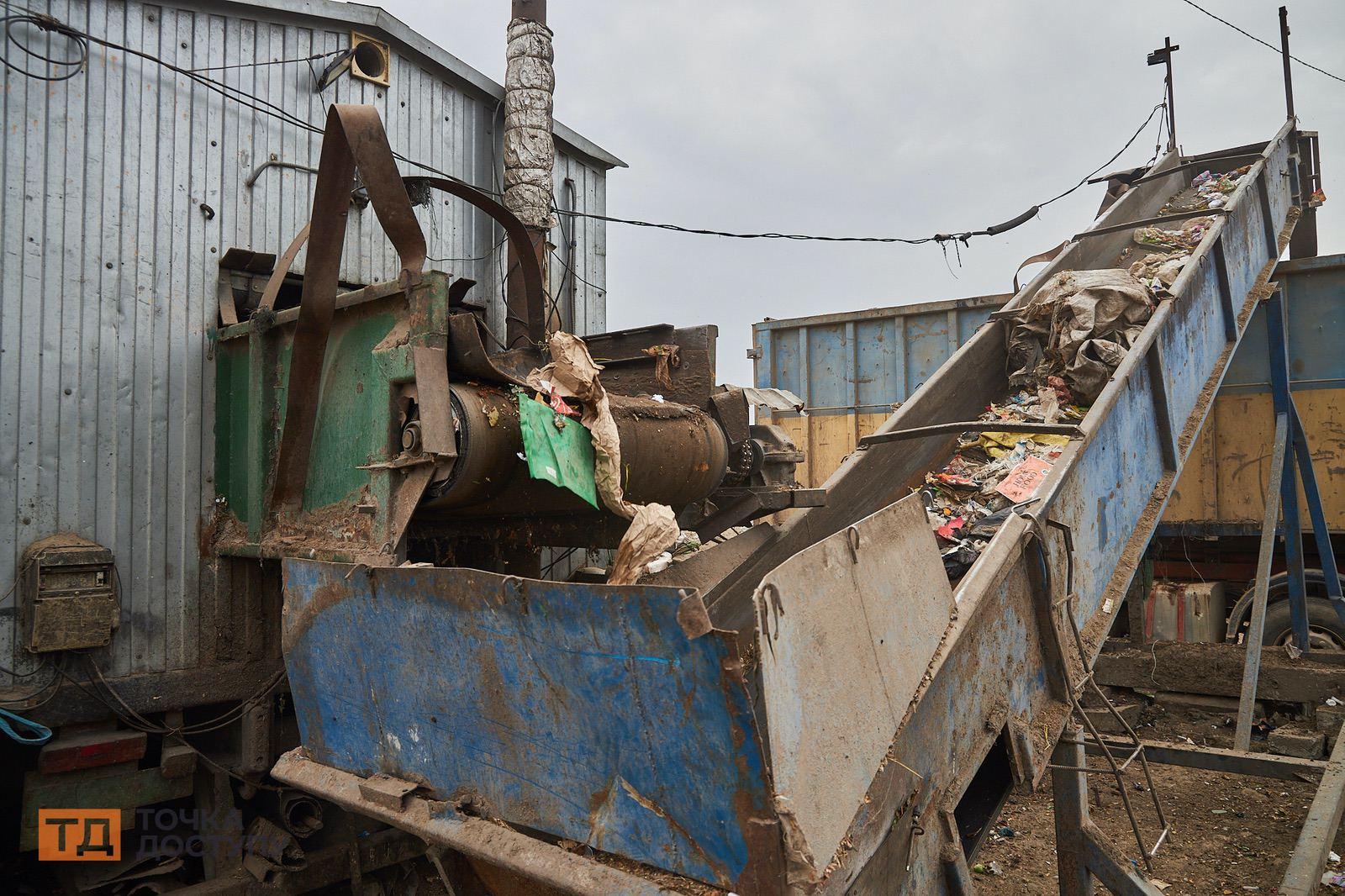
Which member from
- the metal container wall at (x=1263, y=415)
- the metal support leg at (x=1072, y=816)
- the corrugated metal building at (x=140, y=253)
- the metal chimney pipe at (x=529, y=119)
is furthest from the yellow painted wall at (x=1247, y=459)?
the corrugated metal building at (x=140, y=253)

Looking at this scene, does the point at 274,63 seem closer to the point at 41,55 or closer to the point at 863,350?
the point at 41,55

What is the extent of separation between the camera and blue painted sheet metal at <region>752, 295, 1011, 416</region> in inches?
281

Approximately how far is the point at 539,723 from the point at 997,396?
319 centimetres

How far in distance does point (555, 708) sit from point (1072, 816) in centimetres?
186

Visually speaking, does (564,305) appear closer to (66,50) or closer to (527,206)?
(527,206)

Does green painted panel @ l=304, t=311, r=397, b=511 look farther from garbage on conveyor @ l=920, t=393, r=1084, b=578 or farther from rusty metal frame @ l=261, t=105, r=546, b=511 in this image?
garbage on conveyor @ l=920, t=393, r=1084, b=578

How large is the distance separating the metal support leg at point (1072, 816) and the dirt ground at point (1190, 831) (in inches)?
26.7

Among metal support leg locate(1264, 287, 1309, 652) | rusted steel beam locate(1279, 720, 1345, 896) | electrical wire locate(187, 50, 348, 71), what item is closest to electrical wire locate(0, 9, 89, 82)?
electrical wire locate(187, 50, 348, 71)

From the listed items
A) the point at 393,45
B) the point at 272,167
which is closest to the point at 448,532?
A: the point at 272,167

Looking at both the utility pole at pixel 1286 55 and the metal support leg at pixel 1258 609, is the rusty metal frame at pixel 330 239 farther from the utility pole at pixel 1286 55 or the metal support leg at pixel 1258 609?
the utility pole at pixel 1286 55

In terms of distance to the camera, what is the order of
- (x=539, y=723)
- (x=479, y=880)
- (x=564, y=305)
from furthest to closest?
(x=564, y=305), (x=479, y=880), (x=539, y=723)

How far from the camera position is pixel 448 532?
2.98 meters

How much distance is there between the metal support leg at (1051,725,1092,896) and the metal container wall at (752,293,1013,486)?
4879mm

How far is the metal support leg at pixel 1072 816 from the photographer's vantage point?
2541 millimetres
